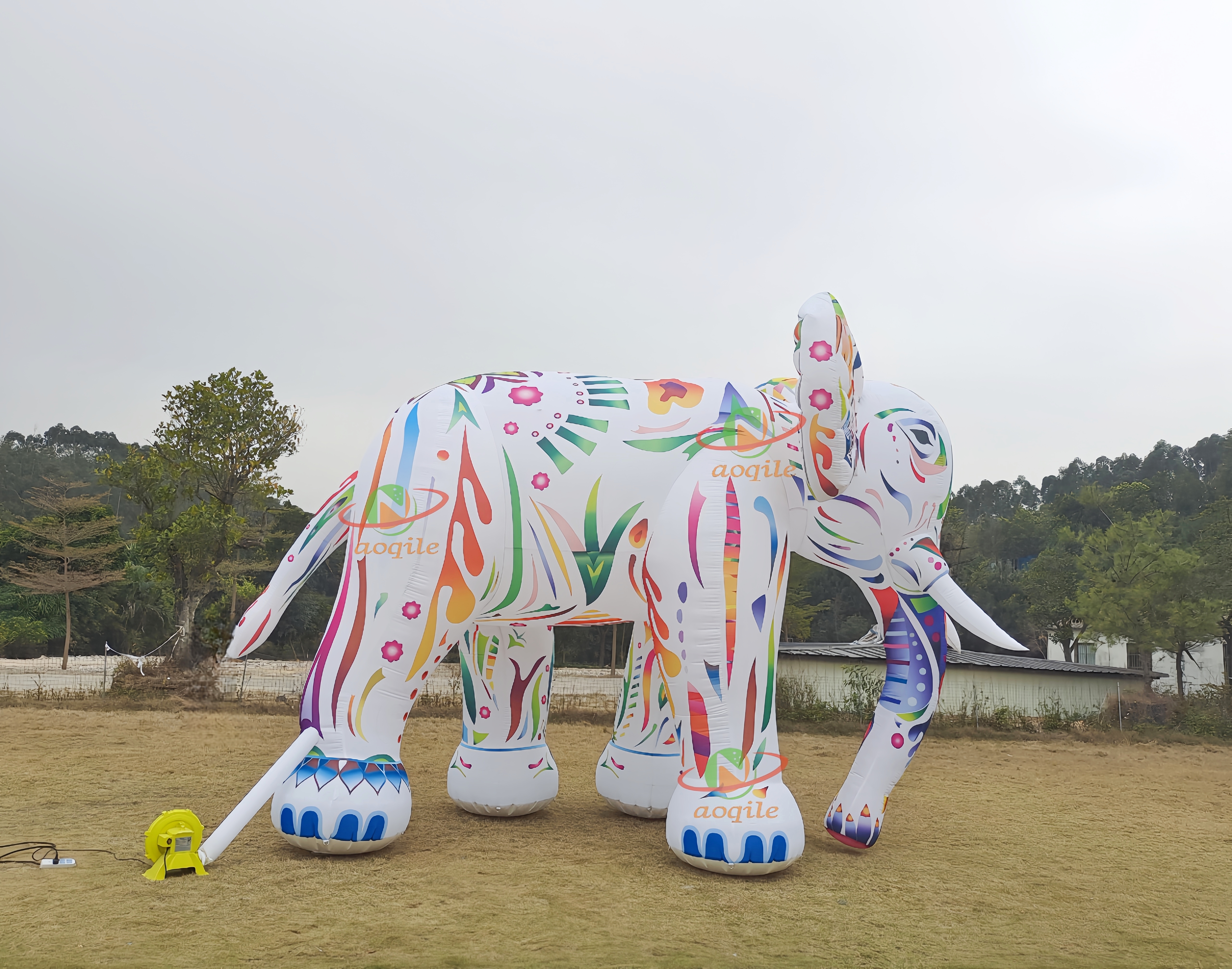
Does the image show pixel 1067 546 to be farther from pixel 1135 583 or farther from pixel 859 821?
pixel 859 821

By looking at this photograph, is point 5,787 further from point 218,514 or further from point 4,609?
point 4,609

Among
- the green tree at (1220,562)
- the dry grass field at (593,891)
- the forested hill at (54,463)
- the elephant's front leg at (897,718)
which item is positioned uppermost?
the forested hill at (54,463)

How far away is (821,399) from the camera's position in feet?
14.6

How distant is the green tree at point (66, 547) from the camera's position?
22391mm

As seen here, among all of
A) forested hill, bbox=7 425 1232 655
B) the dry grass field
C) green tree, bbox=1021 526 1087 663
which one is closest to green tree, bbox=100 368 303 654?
forested hill, bbox=7 425 1232 655

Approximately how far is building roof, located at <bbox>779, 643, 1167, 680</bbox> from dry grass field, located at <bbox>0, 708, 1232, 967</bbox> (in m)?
8.62

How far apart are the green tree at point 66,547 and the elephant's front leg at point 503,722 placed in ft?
63.5

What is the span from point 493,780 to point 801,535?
254 cm

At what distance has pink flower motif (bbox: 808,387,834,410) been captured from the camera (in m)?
4.43

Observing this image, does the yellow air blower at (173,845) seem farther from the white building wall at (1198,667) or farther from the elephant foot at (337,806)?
the white building wall at (1198,667)

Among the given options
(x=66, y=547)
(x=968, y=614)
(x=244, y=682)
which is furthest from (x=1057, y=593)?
(x=66, y=547)

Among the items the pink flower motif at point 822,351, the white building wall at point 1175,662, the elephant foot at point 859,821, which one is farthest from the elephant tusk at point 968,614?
the white building wall at point 1175,662

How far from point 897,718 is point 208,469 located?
1265 centimetres

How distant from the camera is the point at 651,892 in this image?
4.29 m
